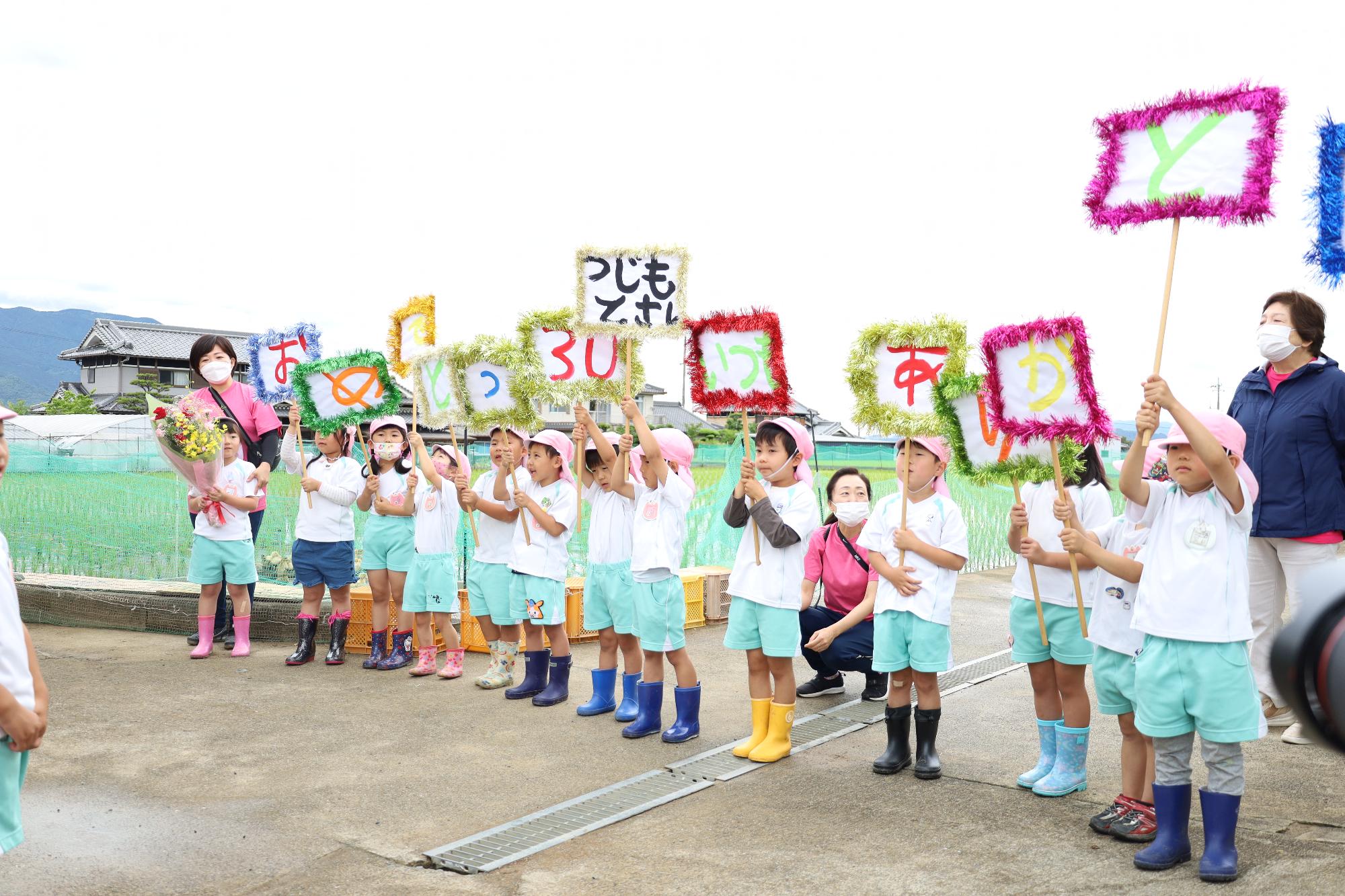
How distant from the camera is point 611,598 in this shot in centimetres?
618

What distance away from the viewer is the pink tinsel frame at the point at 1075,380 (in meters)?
4.39

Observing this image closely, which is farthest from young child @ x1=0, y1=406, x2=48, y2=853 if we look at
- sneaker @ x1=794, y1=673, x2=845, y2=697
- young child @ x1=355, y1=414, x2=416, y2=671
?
sneaker @ x1=794, y1=673, x2=845, y2=697

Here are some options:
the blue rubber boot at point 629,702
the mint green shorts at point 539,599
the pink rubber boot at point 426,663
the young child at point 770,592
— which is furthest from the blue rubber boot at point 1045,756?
the pink rubber boot at point 426,663

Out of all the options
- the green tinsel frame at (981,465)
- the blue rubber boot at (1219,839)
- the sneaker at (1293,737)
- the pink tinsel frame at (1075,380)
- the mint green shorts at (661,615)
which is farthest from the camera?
the mint green shorts at (661,615)

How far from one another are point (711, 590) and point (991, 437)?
4.63 metres

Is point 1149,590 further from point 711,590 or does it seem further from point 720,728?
point 711,590

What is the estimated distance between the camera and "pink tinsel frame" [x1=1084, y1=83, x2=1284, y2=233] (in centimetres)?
411

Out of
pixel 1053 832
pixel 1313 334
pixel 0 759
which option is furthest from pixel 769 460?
pixel 0 759

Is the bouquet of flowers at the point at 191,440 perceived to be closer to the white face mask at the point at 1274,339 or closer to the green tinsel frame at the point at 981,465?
the green tinsel frame at the point at 981,465

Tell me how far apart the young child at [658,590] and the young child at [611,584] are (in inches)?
3.9

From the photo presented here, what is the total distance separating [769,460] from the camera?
18.3ft

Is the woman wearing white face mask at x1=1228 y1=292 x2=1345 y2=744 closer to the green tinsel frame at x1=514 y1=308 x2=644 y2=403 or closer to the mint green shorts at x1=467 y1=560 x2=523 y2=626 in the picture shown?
the green tinsel frame at x1=514 y1=308 x2=644 y2=403

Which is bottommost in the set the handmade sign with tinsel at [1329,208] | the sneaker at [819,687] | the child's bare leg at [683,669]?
the sneaker at [819,687]

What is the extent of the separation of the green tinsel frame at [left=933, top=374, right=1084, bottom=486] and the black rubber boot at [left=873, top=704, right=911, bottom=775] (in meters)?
1.15
